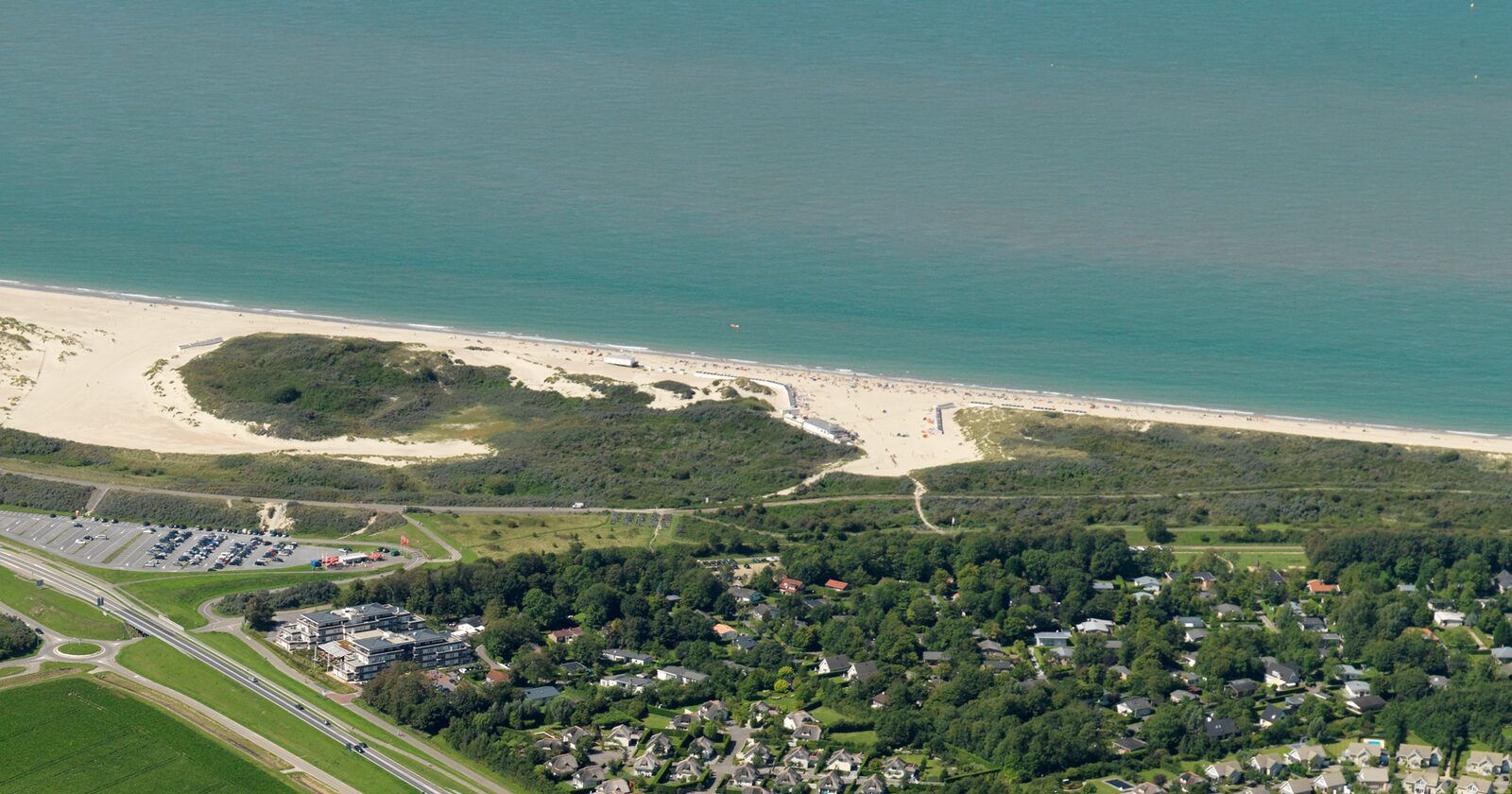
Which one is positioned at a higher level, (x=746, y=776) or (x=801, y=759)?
(x=801, y=759)

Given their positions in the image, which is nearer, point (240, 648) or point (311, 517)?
point (240, 648)

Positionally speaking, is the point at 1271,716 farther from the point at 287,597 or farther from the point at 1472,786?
the point at 287,597

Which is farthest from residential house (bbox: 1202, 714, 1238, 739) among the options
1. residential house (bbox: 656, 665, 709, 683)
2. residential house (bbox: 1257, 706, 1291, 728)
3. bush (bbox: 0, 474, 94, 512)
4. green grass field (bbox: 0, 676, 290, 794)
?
bush (bbox: 0, 474, 94, 512)

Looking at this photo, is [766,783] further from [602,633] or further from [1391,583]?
[1391,583]

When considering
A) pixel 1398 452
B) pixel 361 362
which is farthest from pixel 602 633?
pixel 1398 452

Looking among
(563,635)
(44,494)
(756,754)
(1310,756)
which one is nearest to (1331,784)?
(1310,756)

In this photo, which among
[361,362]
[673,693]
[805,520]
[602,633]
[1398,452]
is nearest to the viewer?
[673,693]

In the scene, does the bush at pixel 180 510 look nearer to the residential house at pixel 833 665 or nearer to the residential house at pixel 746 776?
the residential house at pixel 833 665

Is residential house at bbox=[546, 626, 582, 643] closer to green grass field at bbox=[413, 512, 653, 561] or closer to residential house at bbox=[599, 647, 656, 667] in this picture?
residential house at bbox=[599, 647, 656, 667]
